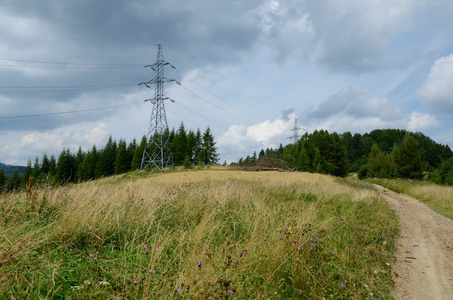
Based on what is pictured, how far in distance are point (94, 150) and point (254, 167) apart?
46.3 metres

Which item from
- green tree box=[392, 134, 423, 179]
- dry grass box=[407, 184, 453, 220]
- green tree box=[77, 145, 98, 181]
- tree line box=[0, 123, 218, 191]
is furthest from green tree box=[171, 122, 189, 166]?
dry grass box=[407, 184, 453, 220]

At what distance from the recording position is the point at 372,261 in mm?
4844

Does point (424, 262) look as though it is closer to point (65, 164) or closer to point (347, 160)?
point (347, 160)

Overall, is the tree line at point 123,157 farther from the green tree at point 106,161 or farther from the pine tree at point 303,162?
the pine tree at point 303,162

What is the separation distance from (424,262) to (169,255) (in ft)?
18.0

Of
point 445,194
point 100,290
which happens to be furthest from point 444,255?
point 445,194

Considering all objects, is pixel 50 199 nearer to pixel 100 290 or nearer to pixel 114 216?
pixel 114 216

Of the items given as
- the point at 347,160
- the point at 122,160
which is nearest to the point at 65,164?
the point at 122,160

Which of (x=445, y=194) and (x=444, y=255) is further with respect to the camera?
(x=445, y=194)

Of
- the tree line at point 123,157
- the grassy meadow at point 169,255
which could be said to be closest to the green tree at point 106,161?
the tree line at point 123,157

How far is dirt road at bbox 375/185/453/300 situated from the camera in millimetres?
4035

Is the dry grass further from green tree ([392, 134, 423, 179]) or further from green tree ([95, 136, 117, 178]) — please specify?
green tree ([95, 136, 117, 178])

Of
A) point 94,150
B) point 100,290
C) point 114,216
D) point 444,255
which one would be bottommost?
point 444,255

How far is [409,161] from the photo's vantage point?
36.1m
